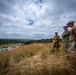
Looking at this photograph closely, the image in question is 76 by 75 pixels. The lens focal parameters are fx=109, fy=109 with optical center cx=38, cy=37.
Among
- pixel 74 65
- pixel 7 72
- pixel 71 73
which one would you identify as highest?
pixel 74 65

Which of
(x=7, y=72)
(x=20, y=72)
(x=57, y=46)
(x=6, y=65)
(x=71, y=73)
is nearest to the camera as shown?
(x=71, y=73)

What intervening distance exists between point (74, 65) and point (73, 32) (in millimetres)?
984

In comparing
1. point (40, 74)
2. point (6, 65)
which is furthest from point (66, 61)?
point (6, 65)

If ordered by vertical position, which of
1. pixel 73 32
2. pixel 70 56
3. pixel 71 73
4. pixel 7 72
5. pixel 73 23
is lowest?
pixel 7 72

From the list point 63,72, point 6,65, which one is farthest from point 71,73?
point 6,65

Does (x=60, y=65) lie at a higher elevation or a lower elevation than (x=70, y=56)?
lower

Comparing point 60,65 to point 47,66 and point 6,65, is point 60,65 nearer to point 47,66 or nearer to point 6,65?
point 47,66

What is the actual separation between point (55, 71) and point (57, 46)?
3.33 metres

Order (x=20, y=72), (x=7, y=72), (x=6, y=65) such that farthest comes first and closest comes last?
(x=6, y=65) < (x=7, y=72) < (x=20, y=72)

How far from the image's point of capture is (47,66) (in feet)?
11.2

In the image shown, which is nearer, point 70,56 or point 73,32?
point 70,56

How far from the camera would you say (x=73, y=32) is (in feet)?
10.9

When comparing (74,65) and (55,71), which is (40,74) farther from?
(74,65)

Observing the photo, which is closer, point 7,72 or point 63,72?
point 63,72
